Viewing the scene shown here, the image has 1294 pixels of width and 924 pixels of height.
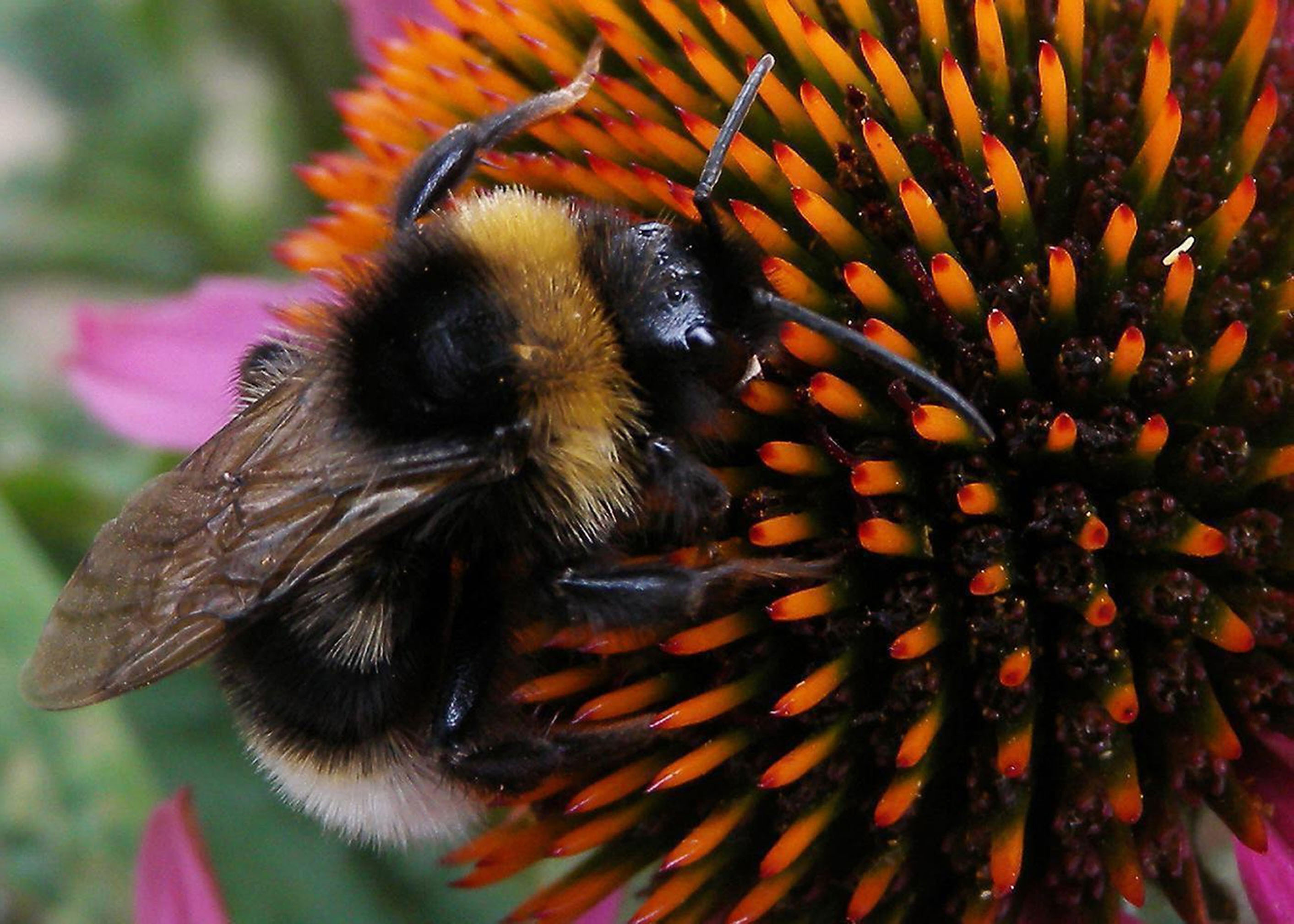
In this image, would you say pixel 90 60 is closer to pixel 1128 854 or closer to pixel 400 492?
pixel 400 492

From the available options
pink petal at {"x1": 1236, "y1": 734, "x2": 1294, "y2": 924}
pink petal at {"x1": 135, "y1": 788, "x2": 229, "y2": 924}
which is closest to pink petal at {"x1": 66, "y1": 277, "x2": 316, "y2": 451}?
pink petal at {"x1": 135, "y1": 788, "x2": 229, "y2": 924}

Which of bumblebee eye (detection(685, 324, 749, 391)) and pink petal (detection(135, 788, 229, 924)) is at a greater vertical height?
bumblebee eye (detection(685, 324, 749, 391))

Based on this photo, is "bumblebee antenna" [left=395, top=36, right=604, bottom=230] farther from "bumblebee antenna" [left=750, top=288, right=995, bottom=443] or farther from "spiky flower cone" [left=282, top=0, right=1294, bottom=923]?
"bumblebee antenna" [left=750, top=288, right=995, bottom=443]

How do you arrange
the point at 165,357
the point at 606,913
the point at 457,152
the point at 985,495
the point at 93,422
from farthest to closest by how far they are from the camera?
the point at 93,422 < the point at 165,357 < the point at 606,913 < the point at 457,152 < the point at 985,495

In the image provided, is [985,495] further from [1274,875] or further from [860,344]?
[1274,875]

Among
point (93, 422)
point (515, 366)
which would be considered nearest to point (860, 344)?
point (515, 366)

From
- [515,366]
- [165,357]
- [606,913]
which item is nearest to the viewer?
[515,366]
